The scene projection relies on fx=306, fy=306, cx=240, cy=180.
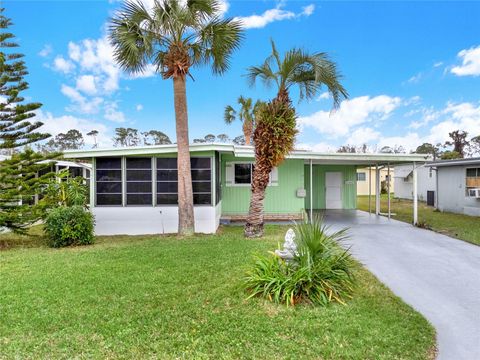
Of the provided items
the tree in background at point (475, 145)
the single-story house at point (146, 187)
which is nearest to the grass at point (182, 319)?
the single-story house at point (146, 187)

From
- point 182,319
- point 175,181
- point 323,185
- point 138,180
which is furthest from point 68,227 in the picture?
point 323,185

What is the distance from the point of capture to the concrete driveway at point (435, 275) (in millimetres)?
3525

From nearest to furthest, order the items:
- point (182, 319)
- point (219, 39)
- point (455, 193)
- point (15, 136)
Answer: point (182, 319), point (219, 39), point (15, 136), point (455, 193)

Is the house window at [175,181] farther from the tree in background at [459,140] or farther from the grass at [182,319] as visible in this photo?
the tree in background at [459,140]

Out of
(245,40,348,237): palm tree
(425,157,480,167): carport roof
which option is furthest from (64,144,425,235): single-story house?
(425,157,480,167): carport roof

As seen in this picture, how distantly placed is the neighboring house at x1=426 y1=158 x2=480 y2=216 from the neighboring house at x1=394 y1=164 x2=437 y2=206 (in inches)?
88.4

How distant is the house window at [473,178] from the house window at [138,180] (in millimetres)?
14838

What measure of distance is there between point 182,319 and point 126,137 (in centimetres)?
3730

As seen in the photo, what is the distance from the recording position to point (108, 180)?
9922mm

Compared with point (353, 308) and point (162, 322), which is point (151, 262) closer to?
point (162, 322)

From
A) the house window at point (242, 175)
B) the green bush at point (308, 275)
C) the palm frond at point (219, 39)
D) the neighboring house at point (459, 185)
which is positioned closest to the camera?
the green bush at point (308, 275)

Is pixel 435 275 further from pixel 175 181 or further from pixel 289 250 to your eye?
pixel 175 181

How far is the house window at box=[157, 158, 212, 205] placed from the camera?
9.95 meters

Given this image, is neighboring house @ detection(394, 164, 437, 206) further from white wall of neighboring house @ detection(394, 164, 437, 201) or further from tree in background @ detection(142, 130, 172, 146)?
tree in background @ detection(142, 130, 172, 146)
